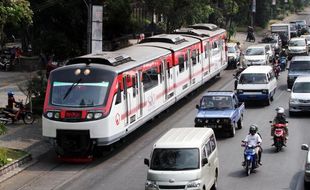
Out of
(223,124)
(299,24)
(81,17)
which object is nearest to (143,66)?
(223,124)

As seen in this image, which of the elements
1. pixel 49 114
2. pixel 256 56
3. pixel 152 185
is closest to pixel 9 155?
pixel 49 114

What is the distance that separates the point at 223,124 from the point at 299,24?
63736 mm

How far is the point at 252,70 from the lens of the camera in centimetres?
3756

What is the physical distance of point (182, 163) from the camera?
18.4m

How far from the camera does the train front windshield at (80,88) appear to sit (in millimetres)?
24406

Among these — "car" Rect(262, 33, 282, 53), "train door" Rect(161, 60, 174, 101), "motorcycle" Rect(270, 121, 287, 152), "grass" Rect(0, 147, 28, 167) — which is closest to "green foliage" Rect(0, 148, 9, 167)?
"grass" Rect(0, 147, 28, 167)

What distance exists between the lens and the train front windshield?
2441 centimetres

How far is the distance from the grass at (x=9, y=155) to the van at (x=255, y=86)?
14.2 meters

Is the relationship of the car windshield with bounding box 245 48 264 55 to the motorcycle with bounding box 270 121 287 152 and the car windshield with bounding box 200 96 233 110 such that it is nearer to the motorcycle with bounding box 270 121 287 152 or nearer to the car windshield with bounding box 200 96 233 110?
the car windshield with bounding box 200 96 233 110

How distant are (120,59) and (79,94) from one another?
9.99 feet

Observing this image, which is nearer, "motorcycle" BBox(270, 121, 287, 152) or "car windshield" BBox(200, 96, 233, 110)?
"motorcycle" BBox(270, 121, 287, 152)

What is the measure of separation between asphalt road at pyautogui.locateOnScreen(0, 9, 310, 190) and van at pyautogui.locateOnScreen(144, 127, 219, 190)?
190 cm

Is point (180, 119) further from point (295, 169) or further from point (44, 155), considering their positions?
point (295, 169)

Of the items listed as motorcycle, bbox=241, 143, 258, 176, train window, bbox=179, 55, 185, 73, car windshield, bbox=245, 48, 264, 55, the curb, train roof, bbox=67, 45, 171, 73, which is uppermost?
train roof, bbox=67, 45, 171, 73
